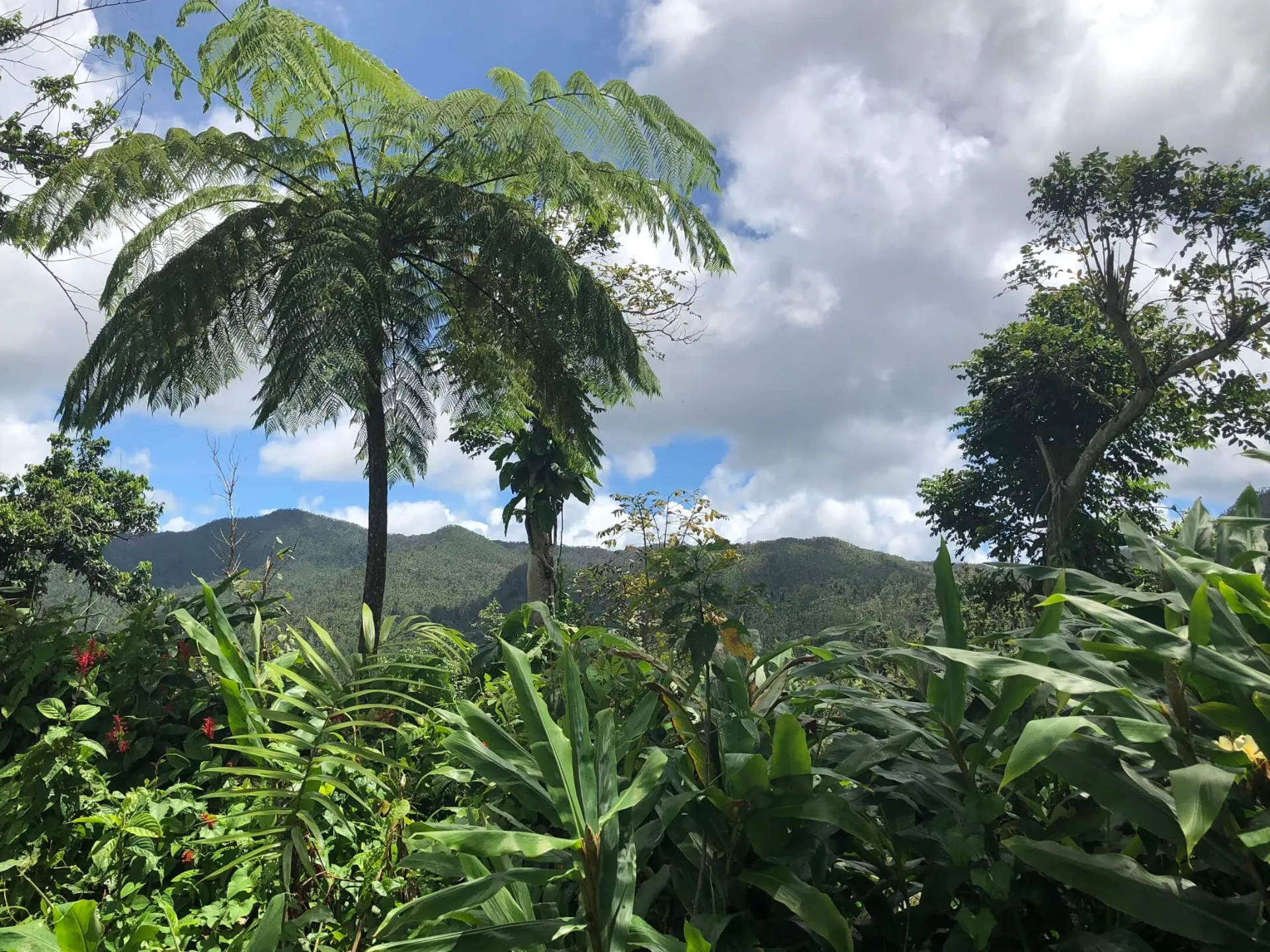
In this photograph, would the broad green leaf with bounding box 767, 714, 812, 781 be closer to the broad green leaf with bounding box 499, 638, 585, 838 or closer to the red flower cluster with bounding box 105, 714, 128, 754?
the broad green leaf with bounding box 499, 638, 585, 838

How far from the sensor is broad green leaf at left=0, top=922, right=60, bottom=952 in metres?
0.55

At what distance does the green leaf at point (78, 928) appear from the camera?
21.2 inches

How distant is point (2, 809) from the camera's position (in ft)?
3.28

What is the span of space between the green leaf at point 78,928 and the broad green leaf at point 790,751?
479 mm

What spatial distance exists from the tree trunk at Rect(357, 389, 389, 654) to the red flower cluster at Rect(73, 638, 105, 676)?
4835mm

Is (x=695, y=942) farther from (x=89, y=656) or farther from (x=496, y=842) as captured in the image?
(x=89, y=656)

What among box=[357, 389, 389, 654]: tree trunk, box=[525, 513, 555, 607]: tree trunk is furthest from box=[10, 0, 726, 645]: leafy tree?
box=[525, 513, 555, 607]: tree trunk

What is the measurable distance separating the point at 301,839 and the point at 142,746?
67 centimetres

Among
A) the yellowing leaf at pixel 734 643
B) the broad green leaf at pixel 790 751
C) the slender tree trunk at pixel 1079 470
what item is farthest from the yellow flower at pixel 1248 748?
the slender tree trunk at pixel 1079 470

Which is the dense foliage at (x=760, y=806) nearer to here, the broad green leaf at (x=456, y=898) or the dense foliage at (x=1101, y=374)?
the broad green leaf at (x=456, y=898)

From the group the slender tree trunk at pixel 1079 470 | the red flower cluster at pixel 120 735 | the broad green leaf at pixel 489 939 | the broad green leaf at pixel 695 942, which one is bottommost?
the broad green leaf at pixel 489 939

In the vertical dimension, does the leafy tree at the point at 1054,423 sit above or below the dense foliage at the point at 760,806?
above

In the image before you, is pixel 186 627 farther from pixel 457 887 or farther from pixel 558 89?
pixel 558 89

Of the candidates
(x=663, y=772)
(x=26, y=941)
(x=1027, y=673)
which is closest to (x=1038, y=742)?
(x=1027, y=673)
